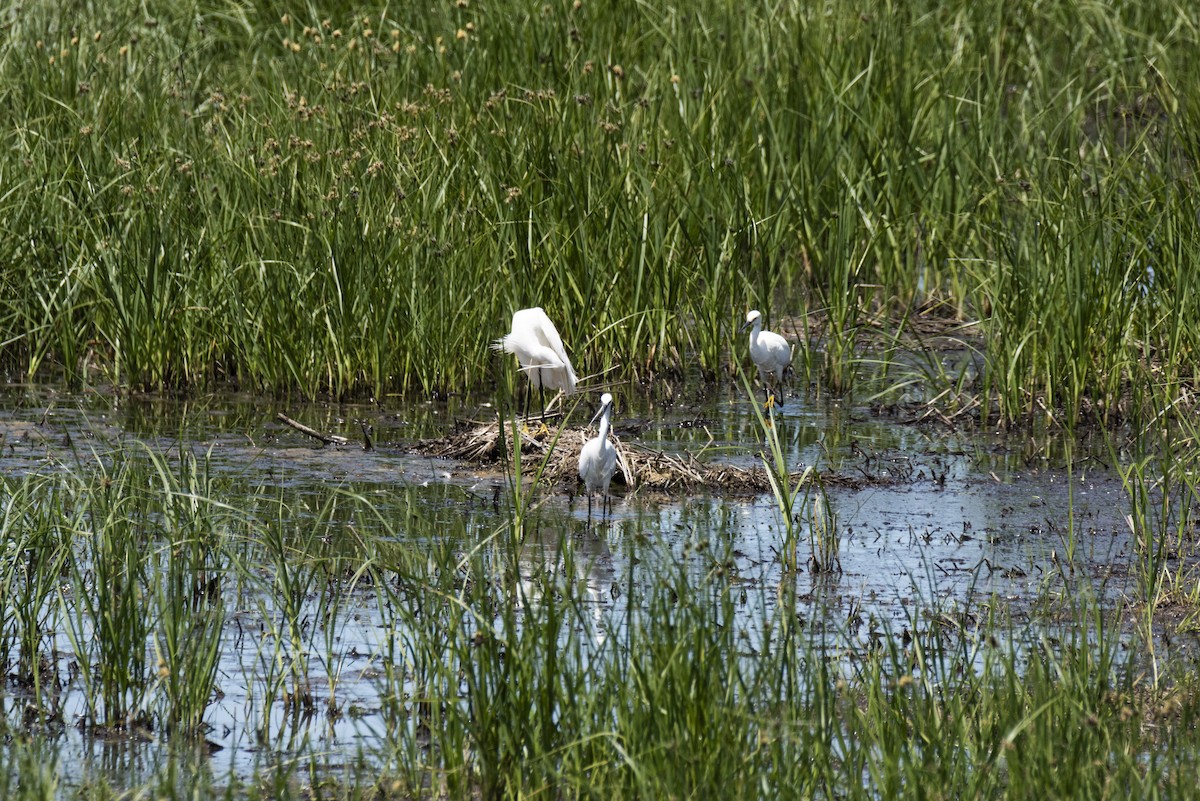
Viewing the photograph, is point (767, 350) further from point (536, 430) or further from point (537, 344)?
point (536, 430)

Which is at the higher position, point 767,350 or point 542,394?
point 767,350

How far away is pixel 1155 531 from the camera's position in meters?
6.81

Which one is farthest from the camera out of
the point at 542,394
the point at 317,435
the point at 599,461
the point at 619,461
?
the point at 542,394

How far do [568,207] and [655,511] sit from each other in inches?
98.3

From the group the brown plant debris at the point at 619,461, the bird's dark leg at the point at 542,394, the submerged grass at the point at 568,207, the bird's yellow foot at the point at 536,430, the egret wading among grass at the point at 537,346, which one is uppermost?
the submerged grass at the point at 568,207

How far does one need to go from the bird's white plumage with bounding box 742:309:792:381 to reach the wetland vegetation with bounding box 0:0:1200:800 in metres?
0.28

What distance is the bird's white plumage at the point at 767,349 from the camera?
917cm

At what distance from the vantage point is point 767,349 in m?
9.20

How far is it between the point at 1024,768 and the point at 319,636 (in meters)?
2.51

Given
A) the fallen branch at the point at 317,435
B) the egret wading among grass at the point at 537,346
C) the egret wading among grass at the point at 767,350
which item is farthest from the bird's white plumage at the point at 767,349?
the fallen branch at the point at 317,435

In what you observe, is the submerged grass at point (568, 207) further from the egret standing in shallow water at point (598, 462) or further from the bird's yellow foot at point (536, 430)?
the egret standing in shallow water at point (598, 462)

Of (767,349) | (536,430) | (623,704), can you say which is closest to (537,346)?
(536,430)

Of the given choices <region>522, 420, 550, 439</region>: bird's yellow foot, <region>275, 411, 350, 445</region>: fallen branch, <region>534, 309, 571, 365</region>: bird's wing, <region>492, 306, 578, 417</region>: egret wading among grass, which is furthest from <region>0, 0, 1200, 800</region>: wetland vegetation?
<region>534, 309, 571, 365</region>: bird's wing

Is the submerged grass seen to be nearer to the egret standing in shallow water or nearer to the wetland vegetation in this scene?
the wetland vegetation
